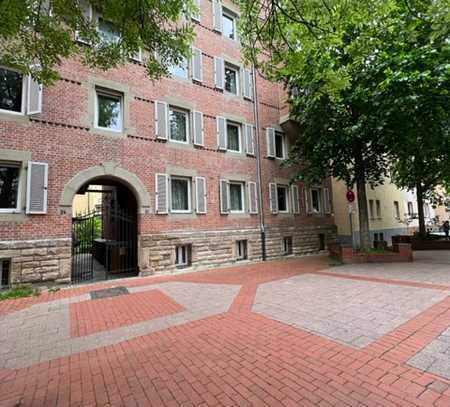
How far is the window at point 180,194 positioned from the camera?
10659 mm

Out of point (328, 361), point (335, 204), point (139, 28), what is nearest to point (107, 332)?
point (328, 361)

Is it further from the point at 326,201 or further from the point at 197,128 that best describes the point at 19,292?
the point at 326,201

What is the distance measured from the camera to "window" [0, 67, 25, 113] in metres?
7.74

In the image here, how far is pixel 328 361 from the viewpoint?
128 inches

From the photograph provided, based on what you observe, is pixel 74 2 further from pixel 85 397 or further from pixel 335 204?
pixel 335 204

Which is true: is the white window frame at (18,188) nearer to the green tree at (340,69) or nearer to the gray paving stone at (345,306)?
the gray paving stone at (345,306)

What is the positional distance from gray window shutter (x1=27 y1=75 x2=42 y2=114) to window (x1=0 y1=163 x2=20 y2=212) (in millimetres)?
1698

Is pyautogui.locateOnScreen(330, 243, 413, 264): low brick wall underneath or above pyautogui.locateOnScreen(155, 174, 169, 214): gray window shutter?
underneath

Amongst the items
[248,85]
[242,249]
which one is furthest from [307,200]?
[248,85]

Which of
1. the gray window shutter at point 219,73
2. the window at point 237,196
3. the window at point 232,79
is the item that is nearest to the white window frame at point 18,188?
the window at point 237,196

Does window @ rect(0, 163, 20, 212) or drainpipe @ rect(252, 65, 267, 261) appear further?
drainpipe @ rect(252, 65, 267, 261)

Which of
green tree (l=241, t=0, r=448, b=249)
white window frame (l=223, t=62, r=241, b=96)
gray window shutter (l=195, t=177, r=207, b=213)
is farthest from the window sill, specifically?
white window frame (l=223, t=62, r=241, b=96)

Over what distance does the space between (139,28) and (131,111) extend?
6.36 m

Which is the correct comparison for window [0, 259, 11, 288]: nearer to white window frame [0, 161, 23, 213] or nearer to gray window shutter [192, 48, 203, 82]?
white window frame [0, 161, 23, 213]
